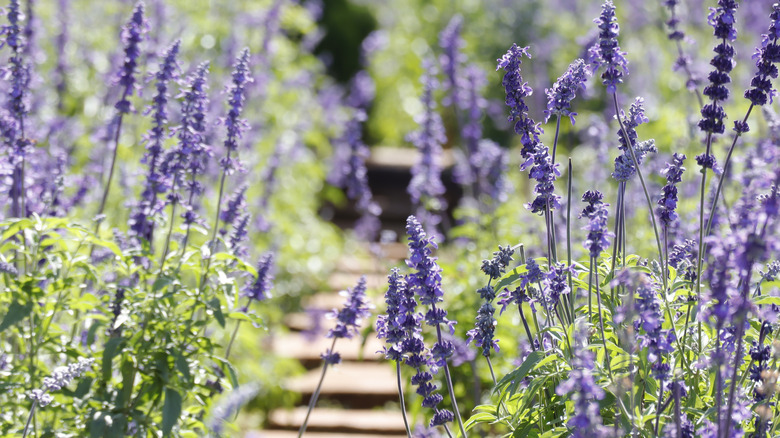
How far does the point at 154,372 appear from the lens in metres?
3.64

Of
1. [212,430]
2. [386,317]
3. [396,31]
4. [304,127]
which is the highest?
[396,31]

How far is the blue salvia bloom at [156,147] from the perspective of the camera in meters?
3.92

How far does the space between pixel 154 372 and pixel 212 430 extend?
510 millimetres

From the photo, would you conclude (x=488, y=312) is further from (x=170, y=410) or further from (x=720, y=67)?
(x=170, y=410)

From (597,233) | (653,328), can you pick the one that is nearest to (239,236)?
(597,233)

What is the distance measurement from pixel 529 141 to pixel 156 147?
1871 millimetres

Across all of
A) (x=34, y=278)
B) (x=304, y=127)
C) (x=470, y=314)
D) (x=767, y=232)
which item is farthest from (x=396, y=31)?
(x=767, y=232)

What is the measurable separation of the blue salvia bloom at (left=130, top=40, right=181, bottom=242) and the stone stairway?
1.86m

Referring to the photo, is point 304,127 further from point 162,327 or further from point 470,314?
point 162,327

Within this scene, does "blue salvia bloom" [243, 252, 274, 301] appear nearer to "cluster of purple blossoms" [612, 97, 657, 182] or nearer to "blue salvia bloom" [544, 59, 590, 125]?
"blue salvia bloom" [544, 59, 590, 125]

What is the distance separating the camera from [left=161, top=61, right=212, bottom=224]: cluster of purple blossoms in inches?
150

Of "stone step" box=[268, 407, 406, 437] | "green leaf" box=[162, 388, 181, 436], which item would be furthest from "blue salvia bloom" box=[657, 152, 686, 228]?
"stone step" box=[268, 407, 406, 437]

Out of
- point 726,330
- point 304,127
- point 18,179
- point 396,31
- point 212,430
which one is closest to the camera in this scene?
point 726,330

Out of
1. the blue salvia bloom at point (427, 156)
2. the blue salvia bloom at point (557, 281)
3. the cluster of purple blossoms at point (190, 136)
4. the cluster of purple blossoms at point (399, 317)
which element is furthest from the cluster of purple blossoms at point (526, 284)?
the blue salvia bloom at point (427, 156)
